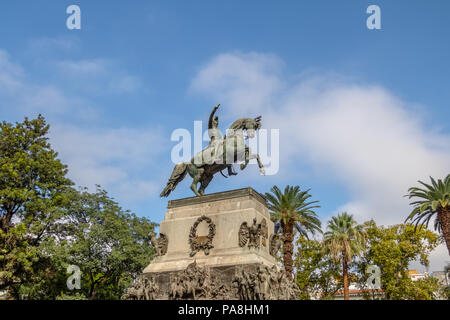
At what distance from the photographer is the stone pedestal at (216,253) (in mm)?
14703

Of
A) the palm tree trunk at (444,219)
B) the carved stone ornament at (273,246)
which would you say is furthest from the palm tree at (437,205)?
the carved stone ornament at (273,246)

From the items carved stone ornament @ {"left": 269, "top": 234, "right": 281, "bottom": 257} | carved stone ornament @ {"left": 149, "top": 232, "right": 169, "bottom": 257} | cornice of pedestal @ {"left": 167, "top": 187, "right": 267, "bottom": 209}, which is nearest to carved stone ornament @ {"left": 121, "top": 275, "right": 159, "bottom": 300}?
carved stone ornament @ {"left": 149, "top": 232, "right": 169, "bottom": 257}

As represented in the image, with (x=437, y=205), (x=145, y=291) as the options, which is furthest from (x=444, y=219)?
(x=145, y=291)

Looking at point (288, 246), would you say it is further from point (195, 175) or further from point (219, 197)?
point (219, 197)

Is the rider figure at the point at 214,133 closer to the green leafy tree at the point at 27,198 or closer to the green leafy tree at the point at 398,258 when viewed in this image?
the green leafy tree at the point at 27,198

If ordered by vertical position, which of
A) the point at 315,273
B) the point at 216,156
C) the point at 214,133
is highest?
the point at 214,133

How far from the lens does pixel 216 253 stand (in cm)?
1616

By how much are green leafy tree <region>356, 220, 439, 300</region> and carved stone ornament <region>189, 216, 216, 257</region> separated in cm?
2868

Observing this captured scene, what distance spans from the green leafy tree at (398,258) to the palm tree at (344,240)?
238cm

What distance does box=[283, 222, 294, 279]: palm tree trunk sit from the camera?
33.3 meters

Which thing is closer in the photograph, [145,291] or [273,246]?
[145,291]

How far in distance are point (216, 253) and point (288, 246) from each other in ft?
62.0

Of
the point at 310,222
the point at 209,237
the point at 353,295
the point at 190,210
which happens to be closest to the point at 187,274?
the point at 209,237

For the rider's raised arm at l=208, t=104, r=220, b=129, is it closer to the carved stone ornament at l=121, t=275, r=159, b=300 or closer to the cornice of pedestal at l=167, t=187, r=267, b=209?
Answer: the cornice of pedestal at l=167, t=187, r=267, b=209
